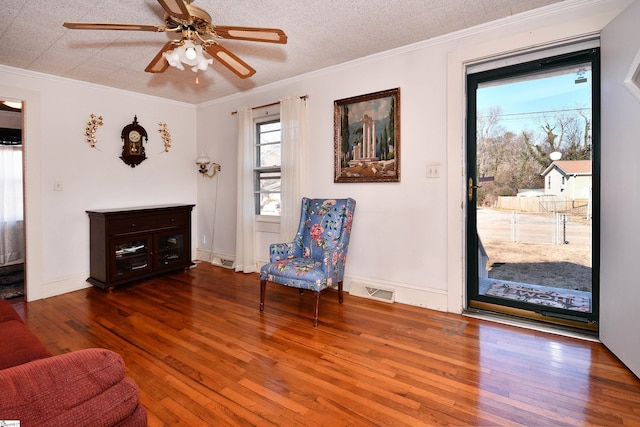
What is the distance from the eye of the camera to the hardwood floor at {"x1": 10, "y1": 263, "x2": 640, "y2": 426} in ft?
5.53

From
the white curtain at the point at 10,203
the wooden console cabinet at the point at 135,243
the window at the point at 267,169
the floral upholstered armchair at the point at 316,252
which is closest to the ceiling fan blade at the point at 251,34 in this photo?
the floral upholstered armchair at the point at 316,252

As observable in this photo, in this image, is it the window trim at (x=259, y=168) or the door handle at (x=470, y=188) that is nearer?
the door handle at (x=470, y=188)

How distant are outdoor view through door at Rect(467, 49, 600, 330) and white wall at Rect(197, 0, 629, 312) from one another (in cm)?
19

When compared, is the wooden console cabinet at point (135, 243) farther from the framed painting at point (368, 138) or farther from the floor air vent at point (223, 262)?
the framed painting at point (368, 138)

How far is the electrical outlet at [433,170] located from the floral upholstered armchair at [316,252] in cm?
77

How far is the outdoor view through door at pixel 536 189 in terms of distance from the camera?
8.41ft

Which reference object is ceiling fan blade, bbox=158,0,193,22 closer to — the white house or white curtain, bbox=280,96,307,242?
white curtain, bbox=280,96,307,242

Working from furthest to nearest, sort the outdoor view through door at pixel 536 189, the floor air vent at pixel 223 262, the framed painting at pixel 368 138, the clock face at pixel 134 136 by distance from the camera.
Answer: the floor air vent at pixel 223 262 → the clock face at pixel 134 136 → the framed painting at pixel 368 138 → the outdoor view through door at pixel 536 189

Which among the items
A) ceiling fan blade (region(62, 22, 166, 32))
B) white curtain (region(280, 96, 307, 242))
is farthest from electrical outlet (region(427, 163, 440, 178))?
ceiling fan blade (region(62, 22, 166, 32))

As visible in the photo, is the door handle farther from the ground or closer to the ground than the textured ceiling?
closer to the ground

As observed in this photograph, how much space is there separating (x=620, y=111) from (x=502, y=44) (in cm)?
100

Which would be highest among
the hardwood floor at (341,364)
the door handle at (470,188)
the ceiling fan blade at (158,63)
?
the ceiling fan blade at (158,63)

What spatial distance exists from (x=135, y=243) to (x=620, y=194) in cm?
457

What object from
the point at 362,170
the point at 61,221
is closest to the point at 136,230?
the point at 61,221
